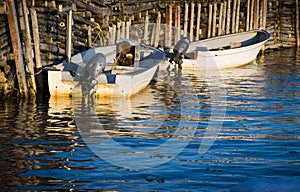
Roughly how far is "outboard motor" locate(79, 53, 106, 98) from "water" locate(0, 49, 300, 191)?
0.55 m

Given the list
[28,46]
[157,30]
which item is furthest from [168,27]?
[28,46]

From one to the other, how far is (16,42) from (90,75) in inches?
87.9

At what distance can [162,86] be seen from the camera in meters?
24.5

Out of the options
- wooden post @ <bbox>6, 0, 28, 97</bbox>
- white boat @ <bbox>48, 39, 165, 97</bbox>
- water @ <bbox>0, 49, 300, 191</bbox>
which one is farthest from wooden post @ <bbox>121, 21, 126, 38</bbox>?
wooden post @ <bbox>6, 0, 28, 97</bbox>

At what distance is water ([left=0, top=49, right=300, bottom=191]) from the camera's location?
11.9 metres

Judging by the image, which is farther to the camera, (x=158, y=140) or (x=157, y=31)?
(x=157, y=31)

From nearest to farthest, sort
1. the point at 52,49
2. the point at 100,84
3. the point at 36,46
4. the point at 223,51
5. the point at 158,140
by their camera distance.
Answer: the point at 158,140, the point at 100,84, the point at 36,46, the point at 52,49, the point at 223,51

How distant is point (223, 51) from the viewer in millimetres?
29906

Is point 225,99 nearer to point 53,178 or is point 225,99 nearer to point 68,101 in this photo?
point 68,101

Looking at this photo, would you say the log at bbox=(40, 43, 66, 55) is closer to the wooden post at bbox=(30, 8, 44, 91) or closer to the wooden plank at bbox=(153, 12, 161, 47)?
the wooden post at bbox=(30, 8, 44, 91)

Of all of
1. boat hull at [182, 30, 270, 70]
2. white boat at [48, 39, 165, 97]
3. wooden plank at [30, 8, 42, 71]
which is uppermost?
wooden plank at [30, 8, 42, 71]

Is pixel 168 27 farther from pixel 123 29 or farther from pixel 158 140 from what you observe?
pixel 158 140

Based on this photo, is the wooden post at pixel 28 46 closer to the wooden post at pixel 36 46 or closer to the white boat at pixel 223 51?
the wooden post at pixel 36 46

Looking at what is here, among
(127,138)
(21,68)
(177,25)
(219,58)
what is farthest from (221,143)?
(177,25)
